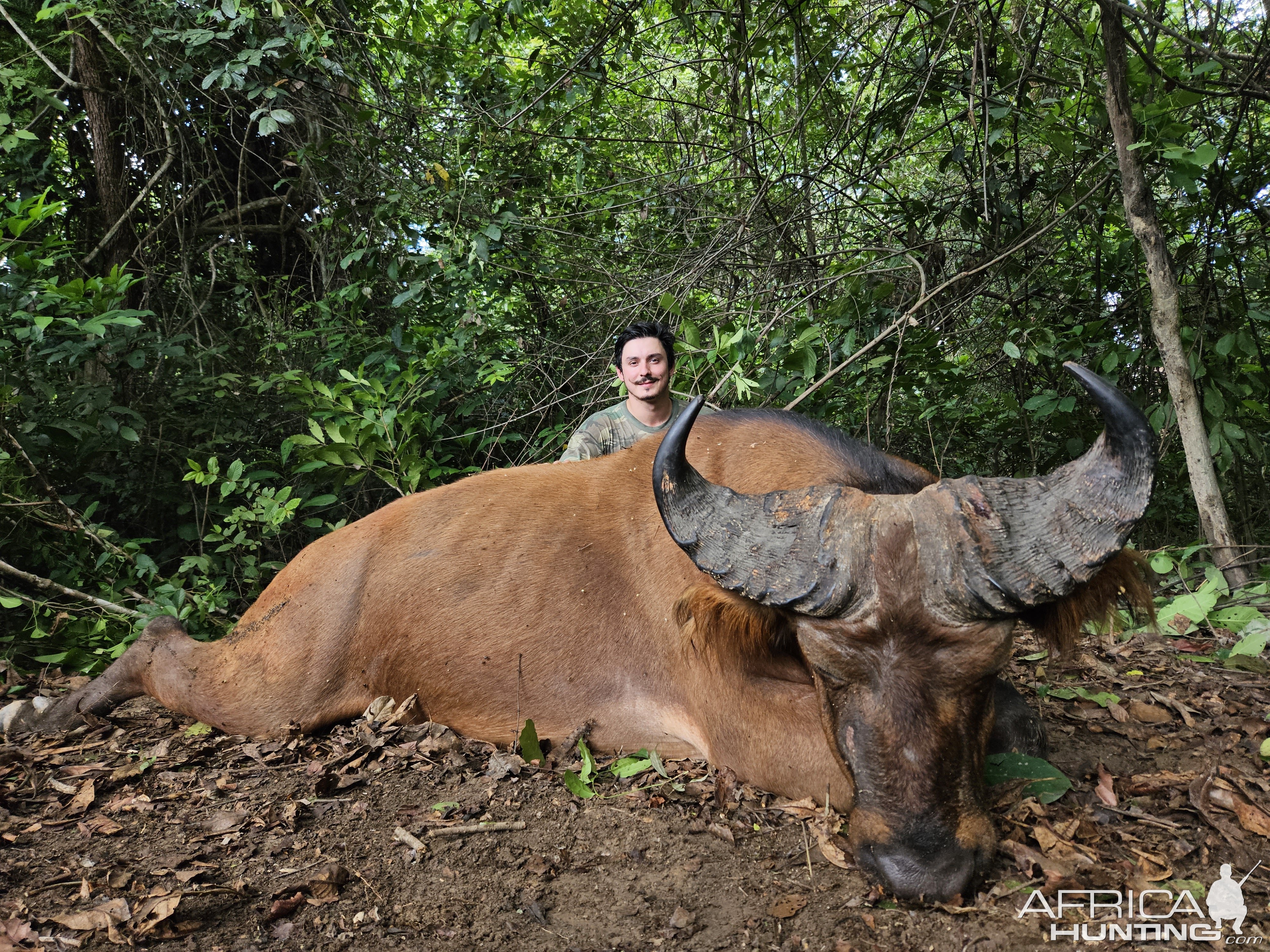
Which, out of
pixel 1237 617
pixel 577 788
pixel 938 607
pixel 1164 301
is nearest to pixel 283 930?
pixel 577 788

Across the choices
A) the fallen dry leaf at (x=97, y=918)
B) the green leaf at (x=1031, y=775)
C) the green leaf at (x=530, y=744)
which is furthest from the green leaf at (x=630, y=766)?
the fallen dry leaf at (x=97, y=918)

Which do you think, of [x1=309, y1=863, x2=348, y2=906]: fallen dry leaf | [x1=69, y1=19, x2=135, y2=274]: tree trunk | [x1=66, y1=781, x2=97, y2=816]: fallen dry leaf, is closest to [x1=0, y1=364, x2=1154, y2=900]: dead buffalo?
[x1=66, y1=781, x2=97, y2=816]: fallen dry leaf

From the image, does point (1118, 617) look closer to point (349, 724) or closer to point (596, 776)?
point (596, 776)

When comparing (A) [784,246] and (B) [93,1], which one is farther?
(A) [784,246]

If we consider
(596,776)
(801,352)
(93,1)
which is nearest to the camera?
Answer: (596,776)

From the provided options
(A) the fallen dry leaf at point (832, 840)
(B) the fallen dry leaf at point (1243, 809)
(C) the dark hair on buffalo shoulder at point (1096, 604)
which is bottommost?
(A) the fallen dry leaf at point (832, 840)

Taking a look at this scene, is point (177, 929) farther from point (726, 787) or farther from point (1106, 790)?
point (1106, 790)

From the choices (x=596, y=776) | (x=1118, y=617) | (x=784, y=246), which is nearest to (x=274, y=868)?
(x=596, y=776)

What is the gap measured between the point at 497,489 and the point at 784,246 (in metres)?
3.63

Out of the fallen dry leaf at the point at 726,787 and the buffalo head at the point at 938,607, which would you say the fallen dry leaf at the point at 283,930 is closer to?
the fallen dry leaf at the point at 726,787

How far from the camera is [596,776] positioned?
3.62m

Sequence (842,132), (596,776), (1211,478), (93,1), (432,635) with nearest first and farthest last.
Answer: (596,776)
(432,635)
(1211,478)
(93,1)
(842,132)

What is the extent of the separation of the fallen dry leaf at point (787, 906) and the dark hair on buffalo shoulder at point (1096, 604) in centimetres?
124

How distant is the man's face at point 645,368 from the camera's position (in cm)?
537
